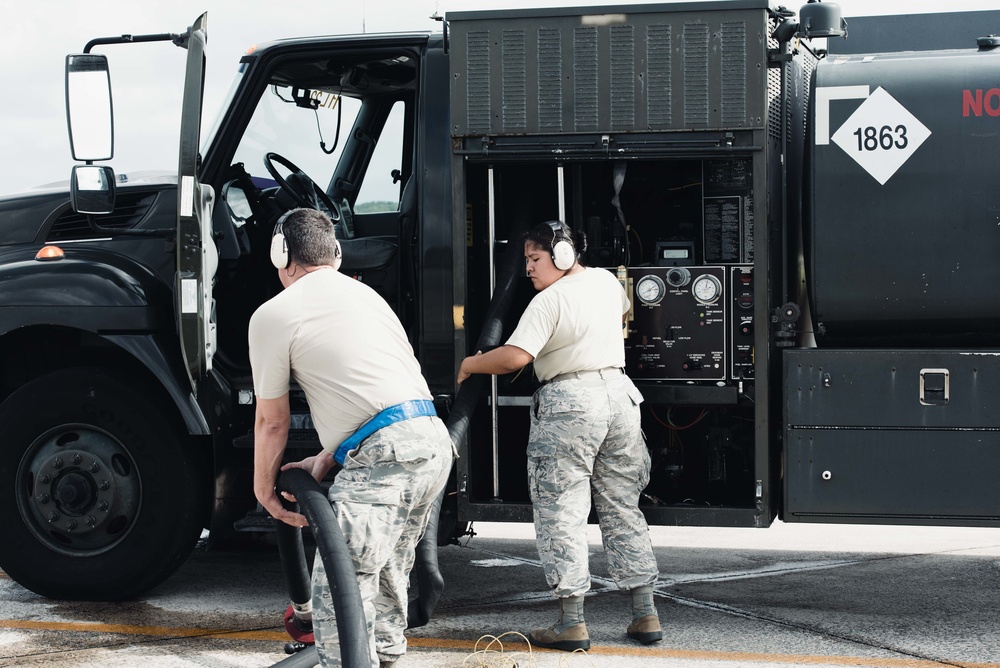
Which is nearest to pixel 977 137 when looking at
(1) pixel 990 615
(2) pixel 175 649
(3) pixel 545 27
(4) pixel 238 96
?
(3) pixel 545 27

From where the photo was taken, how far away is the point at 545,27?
507 cm

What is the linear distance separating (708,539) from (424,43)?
388cm

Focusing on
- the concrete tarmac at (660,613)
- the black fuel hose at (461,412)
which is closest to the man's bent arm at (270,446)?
the black fuel hose at (461,412)

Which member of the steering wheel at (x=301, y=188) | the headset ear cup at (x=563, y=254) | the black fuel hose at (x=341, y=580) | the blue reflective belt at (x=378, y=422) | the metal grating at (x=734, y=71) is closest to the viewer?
the black fuel hose at (x=341, y=580)

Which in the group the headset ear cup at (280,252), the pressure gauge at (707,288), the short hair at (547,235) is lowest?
the pressure gauge at (707,288)

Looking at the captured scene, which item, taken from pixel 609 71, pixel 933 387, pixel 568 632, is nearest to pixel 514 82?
pixel 609 71

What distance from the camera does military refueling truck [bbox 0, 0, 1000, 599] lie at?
16.1 ft

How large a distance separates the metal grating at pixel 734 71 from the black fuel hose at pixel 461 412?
1193 millimetres

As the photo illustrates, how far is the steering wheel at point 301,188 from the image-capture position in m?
5.87

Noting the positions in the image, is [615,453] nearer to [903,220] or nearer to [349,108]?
[903,220]

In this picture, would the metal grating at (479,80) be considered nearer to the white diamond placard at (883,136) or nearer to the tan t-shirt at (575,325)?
the tan t-shirt at (575,325)

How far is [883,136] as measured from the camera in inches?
193

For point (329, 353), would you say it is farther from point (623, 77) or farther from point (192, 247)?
point (623, 77)

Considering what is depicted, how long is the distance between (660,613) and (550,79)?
8.75 ft
